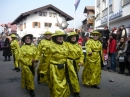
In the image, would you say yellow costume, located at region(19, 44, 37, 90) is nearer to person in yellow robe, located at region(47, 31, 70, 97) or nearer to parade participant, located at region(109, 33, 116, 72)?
person in yellow robe, located at region(47, 31, 70, 97)

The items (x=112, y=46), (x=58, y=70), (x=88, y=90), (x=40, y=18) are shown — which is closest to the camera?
(x=58, y=70)

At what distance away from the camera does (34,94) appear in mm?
6031

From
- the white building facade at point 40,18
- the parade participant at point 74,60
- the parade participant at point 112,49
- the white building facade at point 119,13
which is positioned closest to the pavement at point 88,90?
the parade participant at point 74,60

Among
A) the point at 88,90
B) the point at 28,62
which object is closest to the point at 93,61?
the point at 88,90

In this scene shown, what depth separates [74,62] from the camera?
19.6ft

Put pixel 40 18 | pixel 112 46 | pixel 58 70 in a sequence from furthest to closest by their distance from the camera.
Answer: pixel 40 18
pixel 112 46
pixel 58 70

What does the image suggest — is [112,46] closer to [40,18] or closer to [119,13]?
[119,13]

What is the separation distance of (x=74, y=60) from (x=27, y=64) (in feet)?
4.38

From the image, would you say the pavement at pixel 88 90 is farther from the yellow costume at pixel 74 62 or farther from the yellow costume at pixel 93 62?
the yellow costume at pixel 74 62

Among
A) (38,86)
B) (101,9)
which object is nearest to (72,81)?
(38,86)

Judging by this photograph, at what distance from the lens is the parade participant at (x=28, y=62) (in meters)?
5.96

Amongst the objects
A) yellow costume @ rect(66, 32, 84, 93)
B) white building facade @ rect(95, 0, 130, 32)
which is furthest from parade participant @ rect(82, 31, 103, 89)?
white building facade @ rect(95, 0, 130, 32)

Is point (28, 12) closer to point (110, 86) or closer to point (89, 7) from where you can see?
point (89, 7)

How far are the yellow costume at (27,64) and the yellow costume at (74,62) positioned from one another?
3.65 feet
